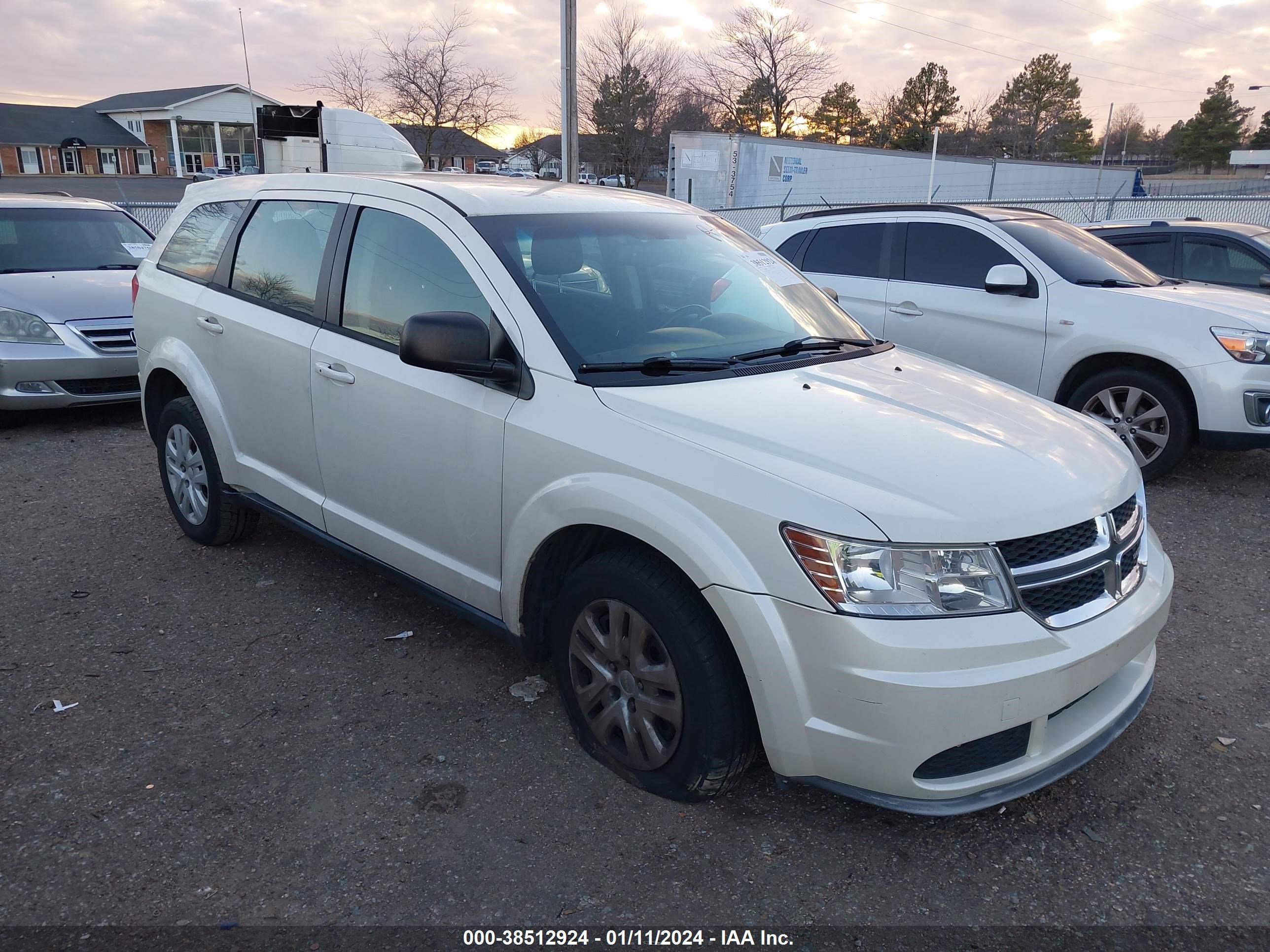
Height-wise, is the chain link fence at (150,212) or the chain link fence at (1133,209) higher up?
the chain link fence at (1133,209)

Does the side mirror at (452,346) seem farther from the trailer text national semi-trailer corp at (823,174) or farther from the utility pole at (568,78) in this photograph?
the trailer text national semi-trailer corp at (823,174)

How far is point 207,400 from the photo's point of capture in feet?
14.2

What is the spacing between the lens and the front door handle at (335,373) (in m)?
3.49

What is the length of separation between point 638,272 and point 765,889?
2.14 meters

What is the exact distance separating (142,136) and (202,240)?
7828 cm

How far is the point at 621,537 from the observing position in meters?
2.75

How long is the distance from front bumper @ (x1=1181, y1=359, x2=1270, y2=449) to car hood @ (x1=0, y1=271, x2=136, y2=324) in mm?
7765

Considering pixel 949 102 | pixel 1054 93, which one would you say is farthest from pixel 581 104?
pixel 1054 93

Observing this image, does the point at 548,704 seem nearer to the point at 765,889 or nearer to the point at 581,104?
the point at 765,889

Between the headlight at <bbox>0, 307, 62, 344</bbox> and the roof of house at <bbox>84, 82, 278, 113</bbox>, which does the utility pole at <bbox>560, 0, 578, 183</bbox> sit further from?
the roof of house at <bbox>84, 82, 278, 113</bbox>

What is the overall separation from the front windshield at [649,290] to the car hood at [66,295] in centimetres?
535

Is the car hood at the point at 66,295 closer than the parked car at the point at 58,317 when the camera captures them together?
No

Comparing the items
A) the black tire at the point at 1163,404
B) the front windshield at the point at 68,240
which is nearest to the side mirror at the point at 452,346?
the black tire at the point at 1163,404

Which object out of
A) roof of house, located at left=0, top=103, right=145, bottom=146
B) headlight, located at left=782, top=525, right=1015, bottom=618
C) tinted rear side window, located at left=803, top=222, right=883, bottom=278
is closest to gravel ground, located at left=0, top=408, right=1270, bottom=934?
headlight, located at left=782, top=525, right=1015, bottom=618
